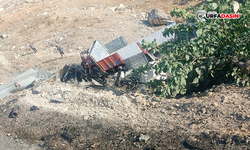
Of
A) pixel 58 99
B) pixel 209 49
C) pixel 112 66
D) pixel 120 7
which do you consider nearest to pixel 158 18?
pixel 120 7

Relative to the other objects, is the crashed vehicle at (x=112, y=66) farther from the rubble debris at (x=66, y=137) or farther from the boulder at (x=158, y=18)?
the boulder at (x=158, y=18)

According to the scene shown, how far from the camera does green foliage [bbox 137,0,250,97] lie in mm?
6727

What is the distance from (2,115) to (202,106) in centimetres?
764

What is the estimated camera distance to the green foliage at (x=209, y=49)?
6727 mm

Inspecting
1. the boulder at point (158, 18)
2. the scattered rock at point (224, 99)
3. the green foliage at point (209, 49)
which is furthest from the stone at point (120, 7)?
the scattered rock at point (224, 99)

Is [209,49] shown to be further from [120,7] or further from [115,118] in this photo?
[120,7]

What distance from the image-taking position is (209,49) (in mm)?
7066

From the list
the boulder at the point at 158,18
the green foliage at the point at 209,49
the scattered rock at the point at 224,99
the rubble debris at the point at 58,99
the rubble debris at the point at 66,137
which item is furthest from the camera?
the boulder at the point at 158,18

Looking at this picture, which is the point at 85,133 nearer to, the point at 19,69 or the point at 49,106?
the point at 49,106

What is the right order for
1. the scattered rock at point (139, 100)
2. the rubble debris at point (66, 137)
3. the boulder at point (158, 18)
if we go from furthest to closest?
the boulder at point (158, 18), the scattered rock at point (139, 100), the rubble debris at point (66, 137)

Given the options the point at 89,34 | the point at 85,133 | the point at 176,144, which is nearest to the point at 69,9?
the point at 89,34

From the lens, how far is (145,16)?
19.8 meters
